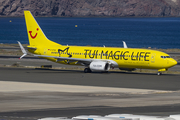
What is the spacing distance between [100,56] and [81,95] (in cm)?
2332

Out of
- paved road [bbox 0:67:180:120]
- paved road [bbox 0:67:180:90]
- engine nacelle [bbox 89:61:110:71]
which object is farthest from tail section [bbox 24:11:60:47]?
paved road [bbox 0:67:180:120]

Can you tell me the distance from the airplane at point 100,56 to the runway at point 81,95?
399cm

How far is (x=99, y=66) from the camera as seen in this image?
183ft

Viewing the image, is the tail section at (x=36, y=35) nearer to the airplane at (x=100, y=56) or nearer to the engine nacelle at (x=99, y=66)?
the airplane at (x=100, y=56)

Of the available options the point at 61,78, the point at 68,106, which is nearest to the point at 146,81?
the point at 61,78

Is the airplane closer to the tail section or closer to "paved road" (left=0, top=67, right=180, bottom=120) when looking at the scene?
the tail section

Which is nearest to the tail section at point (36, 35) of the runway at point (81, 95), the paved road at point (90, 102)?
the runway at point (81, 95)

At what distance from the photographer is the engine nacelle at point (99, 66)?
5553 centimetres

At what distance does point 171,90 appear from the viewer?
39281 millimetres

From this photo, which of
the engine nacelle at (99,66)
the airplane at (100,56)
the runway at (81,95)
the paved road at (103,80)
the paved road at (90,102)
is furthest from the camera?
the engine nacelle at (99,66)

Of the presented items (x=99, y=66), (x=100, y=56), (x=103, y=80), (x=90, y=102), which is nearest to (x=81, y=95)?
(x=90, y=102)

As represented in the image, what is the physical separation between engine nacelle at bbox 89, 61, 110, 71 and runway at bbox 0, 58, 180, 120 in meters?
3.66

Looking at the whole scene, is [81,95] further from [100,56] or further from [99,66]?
[100,56]

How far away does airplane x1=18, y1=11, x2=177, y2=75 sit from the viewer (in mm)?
54125
